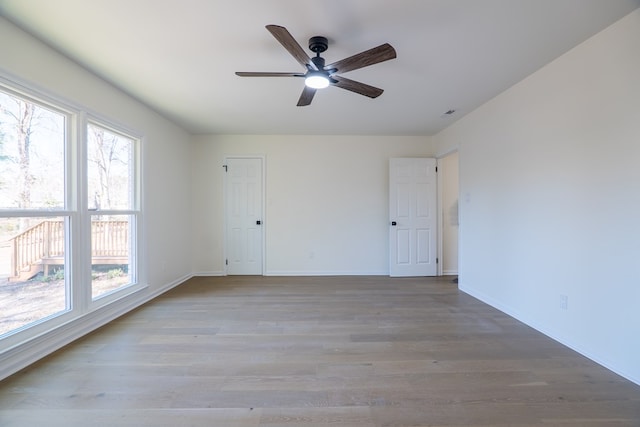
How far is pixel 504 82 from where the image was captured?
9.22 ft

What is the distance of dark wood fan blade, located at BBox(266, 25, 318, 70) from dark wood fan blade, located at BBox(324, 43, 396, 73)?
185 mm

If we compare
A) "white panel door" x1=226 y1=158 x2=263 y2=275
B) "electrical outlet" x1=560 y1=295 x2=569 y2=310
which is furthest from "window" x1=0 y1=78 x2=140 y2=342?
"electrical outlet" x1=560 y1=295 x2=569 y2=310

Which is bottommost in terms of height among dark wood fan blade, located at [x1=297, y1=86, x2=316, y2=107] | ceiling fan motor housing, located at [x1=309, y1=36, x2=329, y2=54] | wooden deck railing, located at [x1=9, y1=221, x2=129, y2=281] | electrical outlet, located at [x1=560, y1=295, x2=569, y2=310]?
electrical outlet, located at [x1=560, y1=295, x2=569, y2=310]

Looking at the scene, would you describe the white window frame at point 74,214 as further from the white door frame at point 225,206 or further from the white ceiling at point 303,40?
the white door frame at point 225,206

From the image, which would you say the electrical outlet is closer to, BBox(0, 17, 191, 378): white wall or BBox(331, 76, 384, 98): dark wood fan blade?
BBox(331, 76, 384, 98): dark wood fan blade

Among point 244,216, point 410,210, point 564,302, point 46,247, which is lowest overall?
→ point 564,302

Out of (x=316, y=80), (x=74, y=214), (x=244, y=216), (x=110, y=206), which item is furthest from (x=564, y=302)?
(x=110, y=206)

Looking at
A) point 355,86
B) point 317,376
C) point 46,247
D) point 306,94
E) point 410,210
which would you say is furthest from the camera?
point 410,210

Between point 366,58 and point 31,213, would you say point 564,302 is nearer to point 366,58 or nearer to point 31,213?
point 366,58

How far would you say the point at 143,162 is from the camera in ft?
11.3

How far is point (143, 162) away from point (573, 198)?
4603 millimetres

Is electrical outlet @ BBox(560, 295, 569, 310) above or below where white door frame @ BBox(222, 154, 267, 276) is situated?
below

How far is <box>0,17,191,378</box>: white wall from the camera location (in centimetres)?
199

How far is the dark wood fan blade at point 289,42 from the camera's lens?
1616 millimetres
